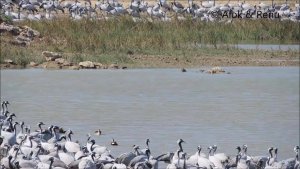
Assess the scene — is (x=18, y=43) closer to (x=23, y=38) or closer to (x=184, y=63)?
(x=23, y=38)

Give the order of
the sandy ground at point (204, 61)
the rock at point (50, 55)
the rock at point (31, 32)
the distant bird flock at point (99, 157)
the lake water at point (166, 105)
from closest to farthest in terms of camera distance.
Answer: the distant bird flock at point (99, 157), the lake water at point (166, 105), the rock at point (50, 55), the sandy ground at point (204, 61), the rock at point (31, 32)

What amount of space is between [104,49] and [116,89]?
4758 millimetres

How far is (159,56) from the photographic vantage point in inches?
949

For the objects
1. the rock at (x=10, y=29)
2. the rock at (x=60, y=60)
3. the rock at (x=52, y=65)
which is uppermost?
the rock at (x=10, y=29)

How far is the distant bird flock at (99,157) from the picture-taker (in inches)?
472

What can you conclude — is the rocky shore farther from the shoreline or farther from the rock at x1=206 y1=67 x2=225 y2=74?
the rock at x1=206 y1=67 x2=225 y2=74

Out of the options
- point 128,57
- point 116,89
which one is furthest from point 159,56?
point 116,89

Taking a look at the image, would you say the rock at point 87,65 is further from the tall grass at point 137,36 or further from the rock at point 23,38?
the rock at point 23,38

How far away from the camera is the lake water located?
49.1ft

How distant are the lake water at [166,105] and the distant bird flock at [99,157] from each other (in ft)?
2.03

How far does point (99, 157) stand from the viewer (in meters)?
12.4

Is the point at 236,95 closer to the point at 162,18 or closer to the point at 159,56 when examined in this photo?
the point at 159,56

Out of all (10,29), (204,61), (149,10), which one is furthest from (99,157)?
(149,10)

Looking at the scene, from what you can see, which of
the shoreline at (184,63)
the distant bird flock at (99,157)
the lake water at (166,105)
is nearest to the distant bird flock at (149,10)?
the shoreline at (184,63)
